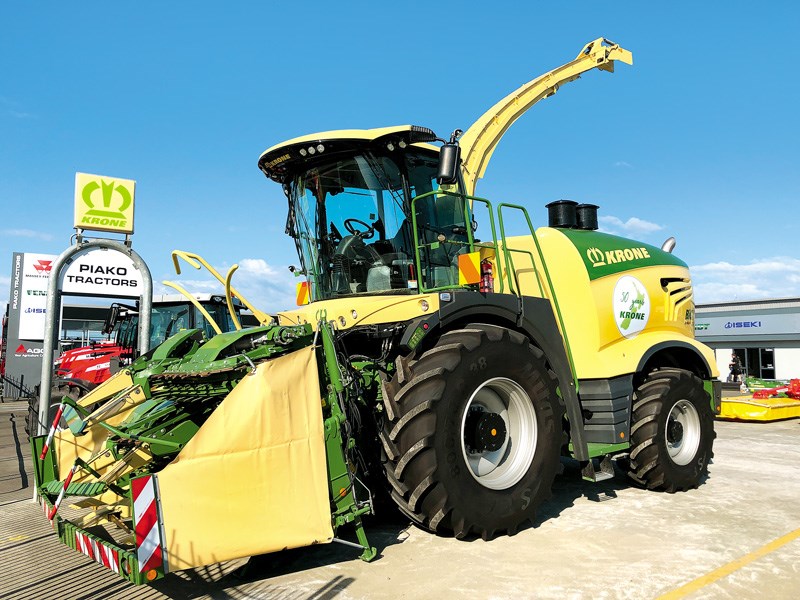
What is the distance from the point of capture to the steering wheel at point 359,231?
17.2 feet

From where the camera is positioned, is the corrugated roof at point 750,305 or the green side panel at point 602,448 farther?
the corrugated roof at point 750,305

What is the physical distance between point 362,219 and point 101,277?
5413 mm

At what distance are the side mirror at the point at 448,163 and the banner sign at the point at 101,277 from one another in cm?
564

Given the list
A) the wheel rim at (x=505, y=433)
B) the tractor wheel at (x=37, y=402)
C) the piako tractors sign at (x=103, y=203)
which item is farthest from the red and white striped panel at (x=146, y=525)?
the tractor wheel at (x=37, y=402)

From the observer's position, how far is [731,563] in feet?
13.0

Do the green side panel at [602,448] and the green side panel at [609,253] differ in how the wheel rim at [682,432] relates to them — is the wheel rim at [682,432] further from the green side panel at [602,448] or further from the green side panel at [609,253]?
the green side panel at [609,253]

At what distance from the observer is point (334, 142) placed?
5008mm

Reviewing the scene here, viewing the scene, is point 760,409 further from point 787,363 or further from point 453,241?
point 787,363

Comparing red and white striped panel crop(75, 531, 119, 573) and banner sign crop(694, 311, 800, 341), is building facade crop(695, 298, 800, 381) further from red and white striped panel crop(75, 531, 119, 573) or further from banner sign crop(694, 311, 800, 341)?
red and white striped panel crop(75, 531, 119, 573)

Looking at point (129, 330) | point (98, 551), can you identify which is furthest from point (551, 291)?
point (129, 330)

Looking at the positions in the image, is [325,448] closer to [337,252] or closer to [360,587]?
[360,587]

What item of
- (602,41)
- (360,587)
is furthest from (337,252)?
(602,41)

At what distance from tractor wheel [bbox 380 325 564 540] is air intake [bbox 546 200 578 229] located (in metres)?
2.36

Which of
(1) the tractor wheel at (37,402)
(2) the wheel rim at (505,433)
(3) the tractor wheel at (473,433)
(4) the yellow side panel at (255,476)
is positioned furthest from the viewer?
(1) the tractor wheel at (37,402)
